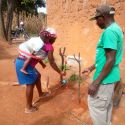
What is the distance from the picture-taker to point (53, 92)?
5.58 meters

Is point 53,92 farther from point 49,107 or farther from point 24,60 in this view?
point 24,60

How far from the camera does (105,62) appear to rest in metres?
2.89

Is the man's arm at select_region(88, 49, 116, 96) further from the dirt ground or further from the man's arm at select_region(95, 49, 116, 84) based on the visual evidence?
the dirt ground

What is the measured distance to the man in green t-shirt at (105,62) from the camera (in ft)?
9.29

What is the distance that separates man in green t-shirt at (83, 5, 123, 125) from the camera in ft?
9.29

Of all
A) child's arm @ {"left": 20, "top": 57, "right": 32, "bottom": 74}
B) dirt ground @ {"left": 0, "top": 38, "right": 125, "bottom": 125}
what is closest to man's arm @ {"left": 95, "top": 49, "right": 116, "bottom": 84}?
dirt ground @ {"left": 0, "top": 38, "right": 125, "bottom": 125}

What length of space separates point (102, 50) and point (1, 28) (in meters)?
11.1

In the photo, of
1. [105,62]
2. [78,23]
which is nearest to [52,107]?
[78,23]

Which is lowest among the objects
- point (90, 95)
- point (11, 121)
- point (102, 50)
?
point (11, 121)

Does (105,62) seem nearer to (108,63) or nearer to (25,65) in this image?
(108,63)

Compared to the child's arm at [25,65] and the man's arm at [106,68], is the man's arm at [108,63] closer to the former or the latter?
the man's arm at [106,68]

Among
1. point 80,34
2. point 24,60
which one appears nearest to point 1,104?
point 24,60

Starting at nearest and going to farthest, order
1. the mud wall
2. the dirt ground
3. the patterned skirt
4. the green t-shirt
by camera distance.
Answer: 1. the green t-shirt
2. the dirt ground
3. the patterned skirt
4. the mud wall

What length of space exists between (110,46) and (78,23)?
3.63 metres
